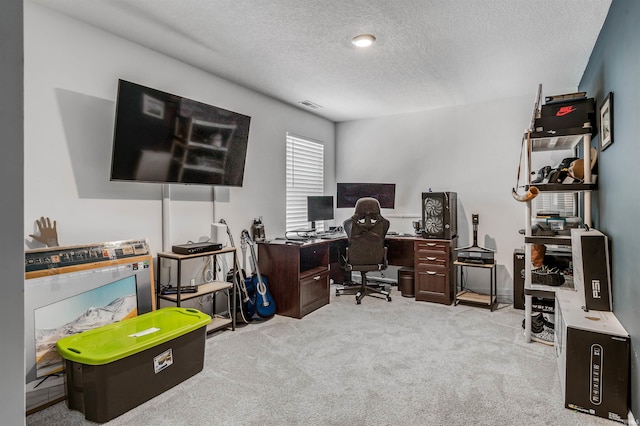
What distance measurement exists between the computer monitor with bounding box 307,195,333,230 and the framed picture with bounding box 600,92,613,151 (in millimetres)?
3047

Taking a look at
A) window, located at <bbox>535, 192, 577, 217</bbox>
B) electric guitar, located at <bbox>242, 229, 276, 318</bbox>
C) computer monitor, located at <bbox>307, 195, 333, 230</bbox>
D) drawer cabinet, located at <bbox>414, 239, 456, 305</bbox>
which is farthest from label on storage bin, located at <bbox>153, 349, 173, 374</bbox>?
window, located at <bbox>535, 192, 577, 217</bbox>

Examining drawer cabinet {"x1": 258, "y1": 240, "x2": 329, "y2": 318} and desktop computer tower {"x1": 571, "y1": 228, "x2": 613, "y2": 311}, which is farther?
drawer cabinet {"x1": 258, "y1": 240, "x2": 329, "y2": 318}

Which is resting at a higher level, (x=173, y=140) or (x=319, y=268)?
(x=173, y=140)

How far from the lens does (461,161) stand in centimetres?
484

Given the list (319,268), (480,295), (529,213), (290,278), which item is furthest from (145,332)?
(480,295)

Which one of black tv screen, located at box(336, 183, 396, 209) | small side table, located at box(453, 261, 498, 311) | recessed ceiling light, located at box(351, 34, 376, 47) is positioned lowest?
small side table, located at box(453, 261, 498, 311)

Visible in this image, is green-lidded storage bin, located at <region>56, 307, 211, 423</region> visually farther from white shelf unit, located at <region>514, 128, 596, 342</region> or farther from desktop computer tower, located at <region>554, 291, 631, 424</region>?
white shelf unit, located at <region>514, 128, 596, 342</region>

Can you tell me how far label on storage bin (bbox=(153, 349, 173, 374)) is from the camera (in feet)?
7.37

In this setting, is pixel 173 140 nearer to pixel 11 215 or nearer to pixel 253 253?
pixel 253 253

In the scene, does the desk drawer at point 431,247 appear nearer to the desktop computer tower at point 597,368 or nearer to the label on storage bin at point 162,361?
the desktop computer tower at point 597,368

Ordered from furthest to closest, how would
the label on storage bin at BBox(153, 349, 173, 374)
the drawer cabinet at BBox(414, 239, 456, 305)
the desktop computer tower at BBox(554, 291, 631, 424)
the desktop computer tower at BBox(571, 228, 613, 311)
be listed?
the drawer cabinet at BBox(414, 239, 456, 305), the desktop computer tower at BBox(571, 228, 613, 311), the label on storage bin at BBox(153, 349, 173, 374), the desktop computer tower at BBox(554, 291, 631, 424)

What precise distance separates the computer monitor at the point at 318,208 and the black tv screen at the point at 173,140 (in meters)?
1.21

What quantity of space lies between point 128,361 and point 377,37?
115 inches

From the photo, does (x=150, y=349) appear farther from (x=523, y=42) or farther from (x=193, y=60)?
(x=523, y=42)
